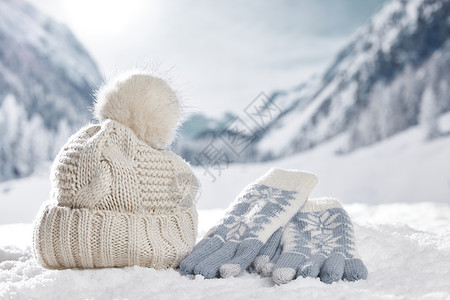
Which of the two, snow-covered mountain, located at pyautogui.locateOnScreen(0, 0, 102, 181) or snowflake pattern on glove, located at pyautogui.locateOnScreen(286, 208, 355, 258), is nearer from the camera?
snowflake pattern on glove, located at pyautogui.locateOnScreen(286, 208, 355, 258)

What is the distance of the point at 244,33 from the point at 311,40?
0.41 m

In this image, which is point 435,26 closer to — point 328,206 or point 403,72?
point 403,72

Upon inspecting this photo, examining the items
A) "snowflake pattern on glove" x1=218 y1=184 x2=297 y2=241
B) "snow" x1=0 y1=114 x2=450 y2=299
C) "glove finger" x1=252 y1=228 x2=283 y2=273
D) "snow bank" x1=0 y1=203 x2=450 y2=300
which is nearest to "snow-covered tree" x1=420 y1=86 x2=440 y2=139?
"snow" x1=0 y1=114 x2=450 y2=299

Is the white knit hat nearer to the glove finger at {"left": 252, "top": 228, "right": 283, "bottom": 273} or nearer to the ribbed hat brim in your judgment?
the ribbed hat brim

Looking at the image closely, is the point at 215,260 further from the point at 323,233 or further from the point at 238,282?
the point at 323,233

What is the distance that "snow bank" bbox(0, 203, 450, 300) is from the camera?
2.55ft

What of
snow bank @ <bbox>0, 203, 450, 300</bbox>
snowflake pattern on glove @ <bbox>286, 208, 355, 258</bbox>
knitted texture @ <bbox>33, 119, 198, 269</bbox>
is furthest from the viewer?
snowflake pattern on glove @ <bbox>286, 208, 355, 258</bbox>

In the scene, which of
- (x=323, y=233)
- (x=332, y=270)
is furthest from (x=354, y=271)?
(x=323, y=233)

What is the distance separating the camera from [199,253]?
969 millimetres

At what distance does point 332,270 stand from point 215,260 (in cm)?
22

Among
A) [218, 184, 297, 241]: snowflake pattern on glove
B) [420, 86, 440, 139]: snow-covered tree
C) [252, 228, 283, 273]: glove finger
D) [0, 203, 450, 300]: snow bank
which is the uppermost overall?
[420, 86, 440, 139]: snow-covered tree

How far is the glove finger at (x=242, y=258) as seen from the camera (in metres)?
0.92

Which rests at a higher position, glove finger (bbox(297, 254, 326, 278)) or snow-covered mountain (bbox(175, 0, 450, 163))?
snow-covered mountain (bbox(175, 0, 450, 163))

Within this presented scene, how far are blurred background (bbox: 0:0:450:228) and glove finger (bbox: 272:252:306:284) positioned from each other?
5.32 feet
